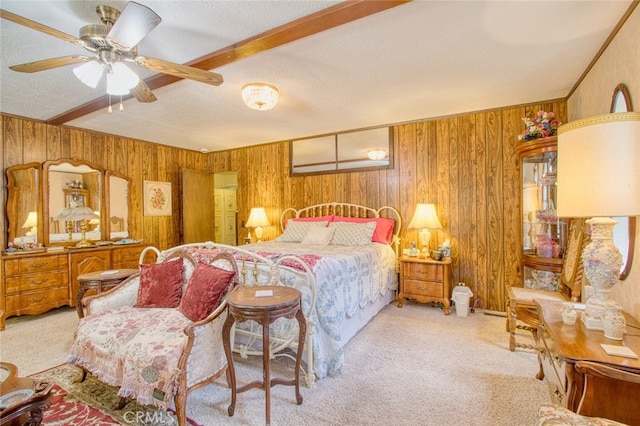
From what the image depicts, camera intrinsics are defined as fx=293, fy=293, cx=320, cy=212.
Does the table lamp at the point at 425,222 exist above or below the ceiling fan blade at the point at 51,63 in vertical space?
below

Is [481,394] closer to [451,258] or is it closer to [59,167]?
[451,258]

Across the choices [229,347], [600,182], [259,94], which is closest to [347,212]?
[259,94]

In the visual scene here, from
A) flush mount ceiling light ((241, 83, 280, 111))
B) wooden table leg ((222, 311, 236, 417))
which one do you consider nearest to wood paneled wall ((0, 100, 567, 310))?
flush mount ceiling light ((241, 83, 280, 111))

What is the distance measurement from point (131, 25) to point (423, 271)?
352 cm

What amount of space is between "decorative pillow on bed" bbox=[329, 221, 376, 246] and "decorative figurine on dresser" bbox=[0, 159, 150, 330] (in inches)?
121

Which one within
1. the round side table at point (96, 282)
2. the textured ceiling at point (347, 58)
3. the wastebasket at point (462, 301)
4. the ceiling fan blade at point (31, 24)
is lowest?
the wastebasket at point (462, 301)

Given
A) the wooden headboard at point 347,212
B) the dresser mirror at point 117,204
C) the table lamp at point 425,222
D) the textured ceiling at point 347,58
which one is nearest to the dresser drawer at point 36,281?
the dresser mirror at point 117,204

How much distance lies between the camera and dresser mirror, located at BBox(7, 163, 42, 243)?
3.66 metres

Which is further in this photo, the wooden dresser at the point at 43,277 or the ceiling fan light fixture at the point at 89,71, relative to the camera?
the wooden dresser at the point at 43,277

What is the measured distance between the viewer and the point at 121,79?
6.49ft

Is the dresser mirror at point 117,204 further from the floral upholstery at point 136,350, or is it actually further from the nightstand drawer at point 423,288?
the nightstand drawer at point 423,288

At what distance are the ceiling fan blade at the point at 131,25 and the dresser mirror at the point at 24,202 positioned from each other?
3351mm

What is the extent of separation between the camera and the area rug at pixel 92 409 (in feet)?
5.77

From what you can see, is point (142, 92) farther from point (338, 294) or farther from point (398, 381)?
A: point (398, 381)
